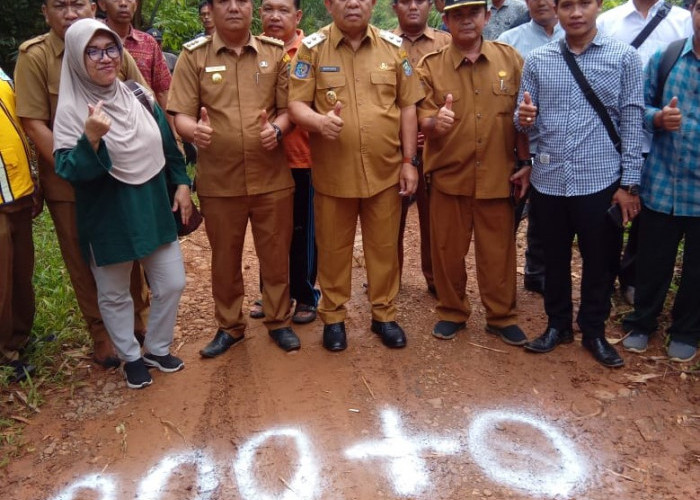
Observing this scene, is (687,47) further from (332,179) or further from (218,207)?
(218,207)

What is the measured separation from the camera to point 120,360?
4.16m

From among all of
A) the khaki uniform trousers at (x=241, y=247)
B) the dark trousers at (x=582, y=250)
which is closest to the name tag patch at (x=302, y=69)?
the khaki uniform trousers at (x=241, y=247)

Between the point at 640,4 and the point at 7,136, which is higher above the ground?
the point at 640,4

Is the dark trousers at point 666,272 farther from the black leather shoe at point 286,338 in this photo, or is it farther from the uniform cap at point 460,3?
the black leather shoe at point 286,338

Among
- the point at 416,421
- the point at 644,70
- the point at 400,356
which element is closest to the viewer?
the point at 416,421

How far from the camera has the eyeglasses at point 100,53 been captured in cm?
324

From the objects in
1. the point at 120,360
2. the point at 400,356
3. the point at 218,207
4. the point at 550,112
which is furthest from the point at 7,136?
the point at 550,112

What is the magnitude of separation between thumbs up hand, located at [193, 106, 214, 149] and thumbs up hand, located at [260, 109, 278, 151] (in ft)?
0.96

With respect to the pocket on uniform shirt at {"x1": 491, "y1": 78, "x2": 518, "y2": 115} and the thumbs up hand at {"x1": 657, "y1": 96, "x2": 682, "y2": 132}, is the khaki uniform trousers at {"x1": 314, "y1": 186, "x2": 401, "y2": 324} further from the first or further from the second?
the thumbs up hand at {"x1": 657, "y1": 96, "x2": 682, "y2": 132}

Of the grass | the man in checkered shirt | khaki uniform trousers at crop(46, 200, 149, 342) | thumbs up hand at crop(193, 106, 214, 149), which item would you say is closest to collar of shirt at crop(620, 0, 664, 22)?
the man in checkered shirt

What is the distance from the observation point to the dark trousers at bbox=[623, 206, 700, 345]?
12.5 feet

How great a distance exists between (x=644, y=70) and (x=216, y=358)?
3229 millimetres

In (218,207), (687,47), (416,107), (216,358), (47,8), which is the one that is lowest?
(216,358)

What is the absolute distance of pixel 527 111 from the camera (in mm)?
3602
